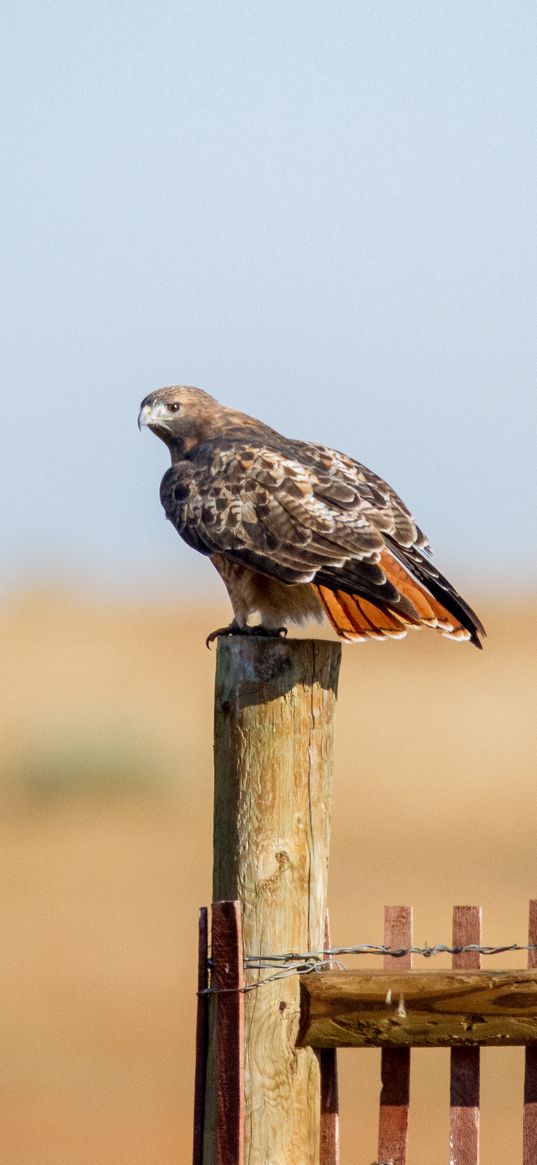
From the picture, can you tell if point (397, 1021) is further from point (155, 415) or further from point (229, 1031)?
point (155, 415)

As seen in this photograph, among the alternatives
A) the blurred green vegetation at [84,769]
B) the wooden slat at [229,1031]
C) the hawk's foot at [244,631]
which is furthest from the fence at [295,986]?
the blurred green vegetation at [84,769]

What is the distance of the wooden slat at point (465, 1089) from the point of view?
4.27m

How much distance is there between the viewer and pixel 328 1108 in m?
4.39

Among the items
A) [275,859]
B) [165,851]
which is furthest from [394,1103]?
[165,851]

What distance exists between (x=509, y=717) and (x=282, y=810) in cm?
2180

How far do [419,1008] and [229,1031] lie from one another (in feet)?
1.45

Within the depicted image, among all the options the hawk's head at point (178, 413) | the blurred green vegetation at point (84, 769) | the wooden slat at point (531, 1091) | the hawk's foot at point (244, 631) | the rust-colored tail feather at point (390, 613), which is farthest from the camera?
the blurred green vegetation at point (84, 769)

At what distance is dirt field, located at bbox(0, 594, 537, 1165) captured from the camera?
994 cm

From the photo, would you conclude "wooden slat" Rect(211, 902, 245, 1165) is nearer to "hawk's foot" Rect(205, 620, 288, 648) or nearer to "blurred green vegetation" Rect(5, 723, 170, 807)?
"hawk's foot" Rect(205, 620, 288, 648)

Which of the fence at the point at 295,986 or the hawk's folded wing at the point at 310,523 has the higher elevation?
the hawk's folded wing at the point at 310,523

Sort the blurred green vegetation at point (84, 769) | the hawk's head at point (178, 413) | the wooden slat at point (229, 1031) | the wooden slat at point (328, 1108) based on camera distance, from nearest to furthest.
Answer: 1. the wooden slat at point (229, 1031)
2. the wooden slat at point (328, 1108)
3. the hawk's head at point (178, 413)
4. the blurred green vegetation at point (84, 769)

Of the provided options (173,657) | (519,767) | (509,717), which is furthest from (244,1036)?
(173,657)

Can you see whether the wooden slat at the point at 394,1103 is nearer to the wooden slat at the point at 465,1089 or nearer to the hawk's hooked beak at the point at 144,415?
the wooden slat at the point at 465,1089

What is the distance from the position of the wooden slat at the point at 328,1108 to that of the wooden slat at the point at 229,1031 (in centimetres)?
26
